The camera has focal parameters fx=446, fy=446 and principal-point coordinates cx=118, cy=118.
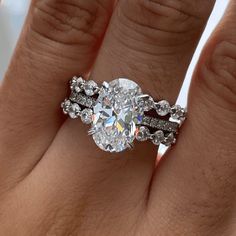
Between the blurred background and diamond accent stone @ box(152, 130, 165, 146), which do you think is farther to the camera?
the blurred background

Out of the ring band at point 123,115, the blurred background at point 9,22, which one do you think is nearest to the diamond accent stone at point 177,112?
the ring band at point 123,115

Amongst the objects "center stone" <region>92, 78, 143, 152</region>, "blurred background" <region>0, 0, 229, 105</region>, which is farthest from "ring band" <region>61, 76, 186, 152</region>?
"blurred background" <region>0, 0, 229, 105</region>

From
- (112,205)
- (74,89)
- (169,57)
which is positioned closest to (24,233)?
(112,205)

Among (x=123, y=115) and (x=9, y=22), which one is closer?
(x=123, y=115)

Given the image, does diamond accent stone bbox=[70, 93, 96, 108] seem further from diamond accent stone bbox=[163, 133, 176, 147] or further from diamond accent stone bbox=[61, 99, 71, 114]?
diamond accent stone bbox=[163, 133, 176, 147]

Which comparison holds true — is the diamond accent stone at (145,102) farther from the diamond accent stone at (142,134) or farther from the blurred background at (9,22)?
the blurred background at (9,22)

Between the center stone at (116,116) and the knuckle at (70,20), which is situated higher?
the knuckle at (70,20)

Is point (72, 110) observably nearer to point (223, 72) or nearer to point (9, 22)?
point (223, 72)

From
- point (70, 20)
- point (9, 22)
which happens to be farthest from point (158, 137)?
point (9, 22)
